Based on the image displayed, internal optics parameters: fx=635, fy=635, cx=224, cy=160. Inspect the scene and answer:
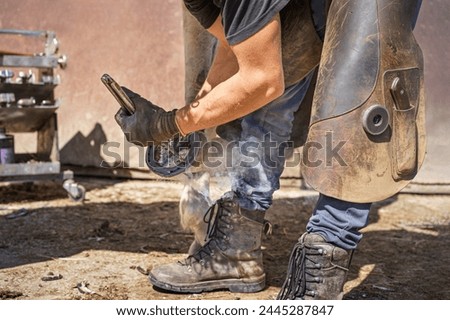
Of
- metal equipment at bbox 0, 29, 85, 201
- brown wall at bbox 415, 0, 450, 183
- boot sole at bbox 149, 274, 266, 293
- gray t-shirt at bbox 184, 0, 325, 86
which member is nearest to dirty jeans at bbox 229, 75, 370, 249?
gray t-shirt at bbox 184, 0, 325, 86

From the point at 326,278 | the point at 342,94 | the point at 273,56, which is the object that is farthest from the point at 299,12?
the point at 326,278

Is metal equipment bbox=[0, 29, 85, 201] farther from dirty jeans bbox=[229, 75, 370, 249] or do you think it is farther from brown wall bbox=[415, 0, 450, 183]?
brown wall bbox=[415, 0, 450, 183]

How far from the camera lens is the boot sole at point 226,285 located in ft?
8.26

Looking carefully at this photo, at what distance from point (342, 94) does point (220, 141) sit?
92 cm

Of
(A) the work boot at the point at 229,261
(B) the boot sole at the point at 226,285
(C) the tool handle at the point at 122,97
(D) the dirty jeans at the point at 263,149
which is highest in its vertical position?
(C) the tool handle at the point at 122,97

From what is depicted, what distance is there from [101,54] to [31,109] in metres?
0.80

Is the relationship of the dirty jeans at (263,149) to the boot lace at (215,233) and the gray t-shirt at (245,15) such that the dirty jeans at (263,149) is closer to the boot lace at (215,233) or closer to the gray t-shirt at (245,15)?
the boot lace at (215,233)

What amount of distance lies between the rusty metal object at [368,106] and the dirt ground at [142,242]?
704 millimetres

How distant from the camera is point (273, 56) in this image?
6.58ft

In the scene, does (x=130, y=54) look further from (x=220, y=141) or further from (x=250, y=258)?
(x=250, y=258)

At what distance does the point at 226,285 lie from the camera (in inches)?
101

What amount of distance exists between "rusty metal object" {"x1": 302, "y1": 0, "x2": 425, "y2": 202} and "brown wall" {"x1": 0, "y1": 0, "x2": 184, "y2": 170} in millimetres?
2682

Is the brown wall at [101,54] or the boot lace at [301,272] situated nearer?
the boot lace at [301,272]

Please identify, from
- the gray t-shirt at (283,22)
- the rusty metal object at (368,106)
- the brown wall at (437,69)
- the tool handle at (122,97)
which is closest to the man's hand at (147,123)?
the tool handle at (122,97)
